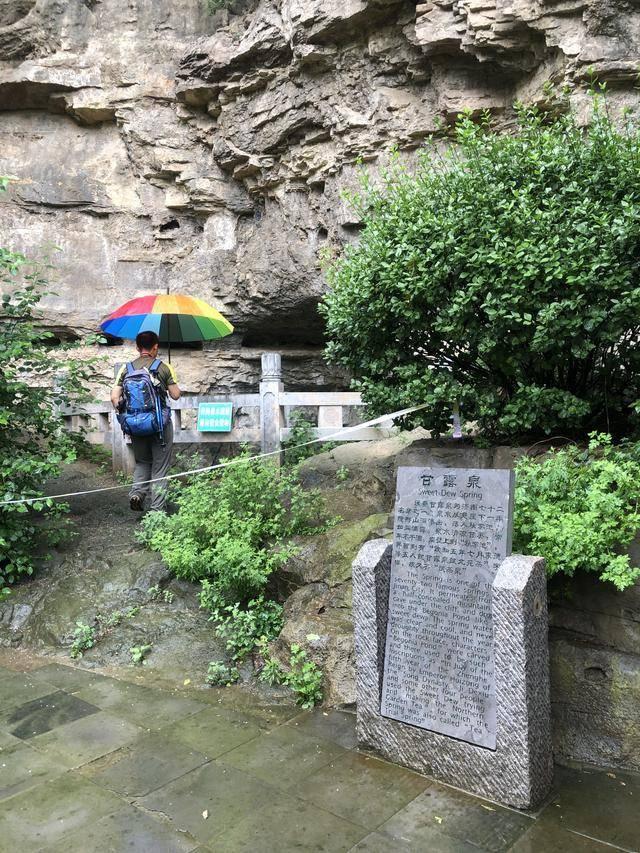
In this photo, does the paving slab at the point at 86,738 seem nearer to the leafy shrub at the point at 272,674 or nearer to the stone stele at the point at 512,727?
the leafy shrub at the point at 272,674

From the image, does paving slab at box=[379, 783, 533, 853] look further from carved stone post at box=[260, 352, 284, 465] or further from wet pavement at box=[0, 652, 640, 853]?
carved stone post at box=[260, 352, 284, 465]

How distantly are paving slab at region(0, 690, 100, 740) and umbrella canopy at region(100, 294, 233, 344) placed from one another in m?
3.87

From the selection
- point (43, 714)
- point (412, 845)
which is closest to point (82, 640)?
point (43, 714)

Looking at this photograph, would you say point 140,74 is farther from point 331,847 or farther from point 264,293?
point 331,847

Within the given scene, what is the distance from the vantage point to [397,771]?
11.0ft

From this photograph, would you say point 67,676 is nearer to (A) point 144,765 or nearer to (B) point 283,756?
(A) point 144,765

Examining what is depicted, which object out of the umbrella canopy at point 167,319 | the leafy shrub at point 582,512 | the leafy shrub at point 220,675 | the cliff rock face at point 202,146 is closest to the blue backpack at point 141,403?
the umbrella canopy at point 167,319

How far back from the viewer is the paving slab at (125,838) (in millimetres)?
2732

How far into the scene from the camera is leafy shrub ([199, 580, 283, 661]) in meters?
4.71

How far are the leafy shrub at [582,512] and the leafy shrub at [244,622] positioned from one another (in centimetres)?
209

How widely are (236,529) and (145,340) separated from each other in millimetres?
2457

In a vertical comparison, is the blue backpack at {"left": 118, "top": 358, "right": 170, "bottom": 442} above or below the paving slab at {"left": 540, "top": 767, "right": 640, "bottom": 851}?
above

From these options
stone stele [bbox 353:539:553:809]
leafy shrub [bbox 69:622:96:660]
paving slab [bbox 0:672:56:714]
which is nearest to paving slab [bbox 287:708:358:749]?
stone stele [bbox 353:539:553:809]

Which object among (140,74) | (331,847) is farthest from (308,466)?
(140,74)
